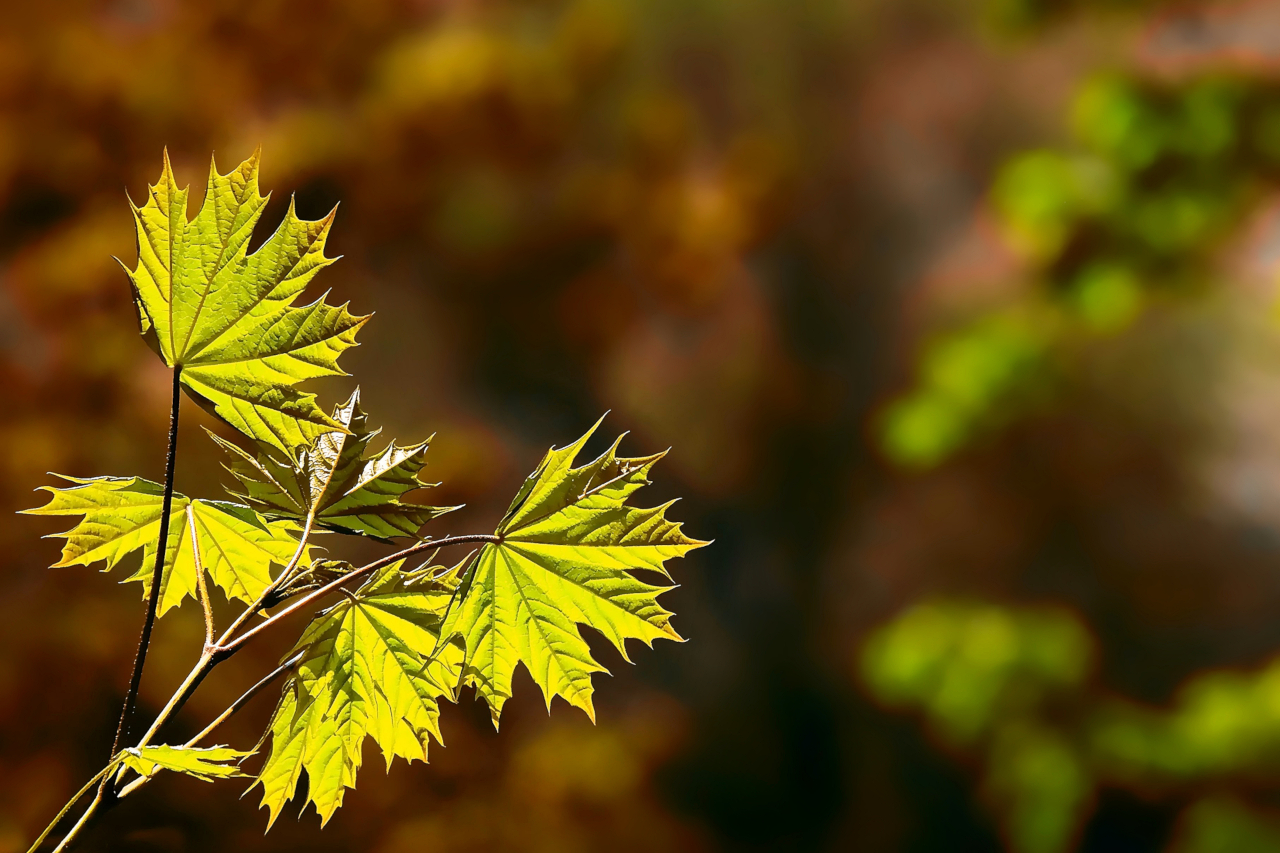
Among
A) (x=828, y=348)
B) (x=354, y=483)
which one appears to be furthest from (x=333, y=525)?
(x=828, y=348)

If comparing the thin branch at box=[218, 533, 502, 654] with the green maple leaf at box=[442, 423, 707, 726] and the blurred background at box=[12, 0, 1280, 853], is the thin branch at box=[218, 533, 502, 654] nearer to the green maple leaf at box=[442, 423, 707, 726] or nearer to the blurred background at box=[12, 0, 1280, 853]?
the green maple leaf at box=[442, 423, 707, 726]

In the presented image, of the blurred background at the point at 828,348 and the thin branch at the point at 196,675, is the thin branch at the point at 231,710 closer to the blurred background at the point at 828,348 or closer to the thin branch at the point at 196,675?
the thin branch at the point at 196,675

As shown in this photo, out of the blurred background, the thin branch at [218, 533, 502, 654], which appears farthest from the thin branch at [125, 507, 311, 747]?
the blurred background

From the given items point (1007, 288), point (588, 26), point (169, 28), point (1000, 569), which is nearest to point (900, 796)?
point (1000, 569)

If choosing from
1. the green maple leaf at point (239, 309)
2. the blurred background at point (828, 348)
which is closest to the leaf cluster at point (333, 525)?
the green maple leaf at point (239, 309)

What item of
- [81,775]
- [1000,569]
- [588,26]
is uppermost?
[588,26]

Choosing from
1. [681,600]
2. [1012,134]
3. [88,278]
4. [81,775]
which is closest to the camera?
[81,775]

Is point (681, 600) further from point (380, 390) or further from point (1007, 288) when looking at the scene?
point (1007, 288)
